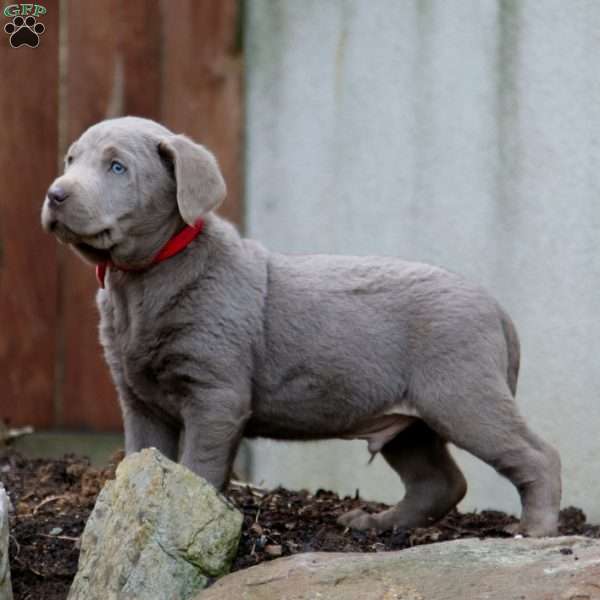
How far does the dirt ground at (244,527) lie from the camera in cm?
499

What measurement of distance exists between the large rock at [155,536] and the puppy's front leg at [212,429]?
0.34 m

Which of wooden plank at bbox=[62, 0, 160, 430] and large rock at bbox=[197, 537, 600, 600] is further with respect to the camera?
wooden plank at bbox=[62, 0, 160, 430]

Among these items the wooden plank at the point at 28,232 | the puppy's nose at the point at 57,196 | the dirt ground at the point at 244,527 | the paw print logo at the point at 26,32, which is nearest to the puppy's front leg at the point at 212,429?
the dirt ground at the point at 244,527

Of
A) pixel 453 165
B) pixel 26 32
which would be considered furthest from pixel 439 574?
pixel 26 32

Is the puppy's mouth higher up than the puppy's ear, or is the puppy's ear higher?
the puppy's ear

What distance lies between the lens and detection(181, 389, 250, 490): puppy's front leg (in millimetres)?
4977

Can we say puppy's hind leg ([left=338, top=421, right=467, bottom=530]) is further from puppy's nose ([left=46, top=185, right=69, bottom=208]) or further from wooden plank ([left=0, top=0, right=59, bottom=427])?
wooden plank ([left=0, top=0, right=59, bottom=427])

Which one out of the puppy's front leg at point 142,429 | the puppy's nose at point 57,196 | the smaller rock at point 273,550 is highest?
the puppy's nose at point 57,196

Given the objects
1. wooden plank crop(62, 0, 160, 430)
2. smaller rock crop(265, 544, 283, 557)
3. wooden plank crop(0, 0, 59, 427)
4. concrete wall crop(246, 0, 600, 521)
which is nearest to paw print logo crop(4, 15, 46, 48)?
wooden plank crop(0, 0, 59, 427)

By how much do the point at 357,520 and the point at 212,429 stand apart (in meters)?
0.79

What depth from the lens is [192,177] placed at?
5016 mm

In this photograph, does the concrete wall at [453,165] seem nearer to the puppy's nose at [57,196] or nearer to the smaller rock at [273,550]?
the smaller rock at [273,550]

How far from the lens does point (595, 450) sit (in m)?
6.39

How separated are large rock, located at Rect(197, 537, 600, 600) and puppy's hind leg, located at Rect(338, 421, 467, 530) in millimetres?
864
